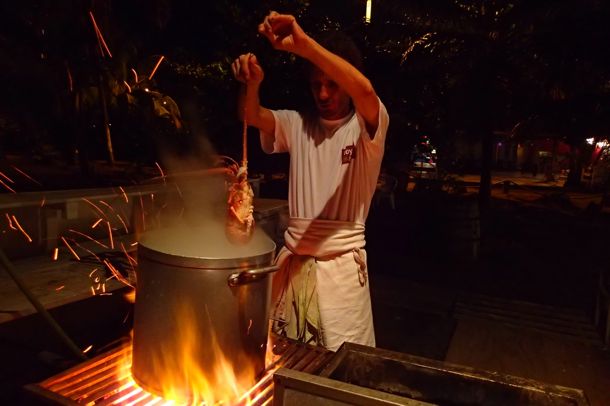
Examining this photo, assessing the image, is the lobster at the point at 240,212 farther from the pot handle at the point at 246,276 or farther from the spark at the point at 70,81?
the spark at the point at 70,81

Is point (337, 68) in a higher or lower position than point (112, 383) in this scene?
higher

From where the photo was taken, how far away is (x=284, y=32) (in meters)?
1.88

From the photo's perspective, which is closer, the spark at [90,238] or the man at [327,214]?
the man at [327,214]

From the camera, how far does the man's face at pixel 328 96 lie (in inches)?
91.5

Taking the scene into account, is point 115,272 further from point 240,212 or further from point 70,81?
point 70,81

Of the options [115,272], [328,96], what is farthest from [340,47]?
[115,272]

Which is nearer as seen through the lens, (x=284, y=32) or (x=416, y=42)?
(x=284, y=32)

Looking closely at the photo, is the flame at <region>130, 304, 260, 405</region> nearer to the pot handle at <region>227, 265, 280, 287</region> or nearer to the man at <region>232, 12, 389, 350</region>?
the pot handle at <region>227, 265, 280, 287</region>

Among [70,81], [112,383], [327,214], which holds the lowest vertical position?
[112,383]

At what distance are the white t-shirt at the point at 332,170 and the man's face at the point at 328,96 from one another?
4cm

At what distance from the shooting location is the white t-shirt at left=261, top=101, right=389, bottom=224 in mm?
2383

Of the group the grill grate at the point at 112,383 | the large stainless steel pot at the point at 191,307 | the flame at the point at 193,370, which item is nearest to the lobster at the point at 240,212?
the large stainless steel pot at the point at 191,307

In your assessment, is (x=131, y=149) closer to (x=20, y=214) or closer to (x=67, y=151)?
(x=67, y=151)

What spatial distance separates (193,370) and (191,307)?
0.25 metres
